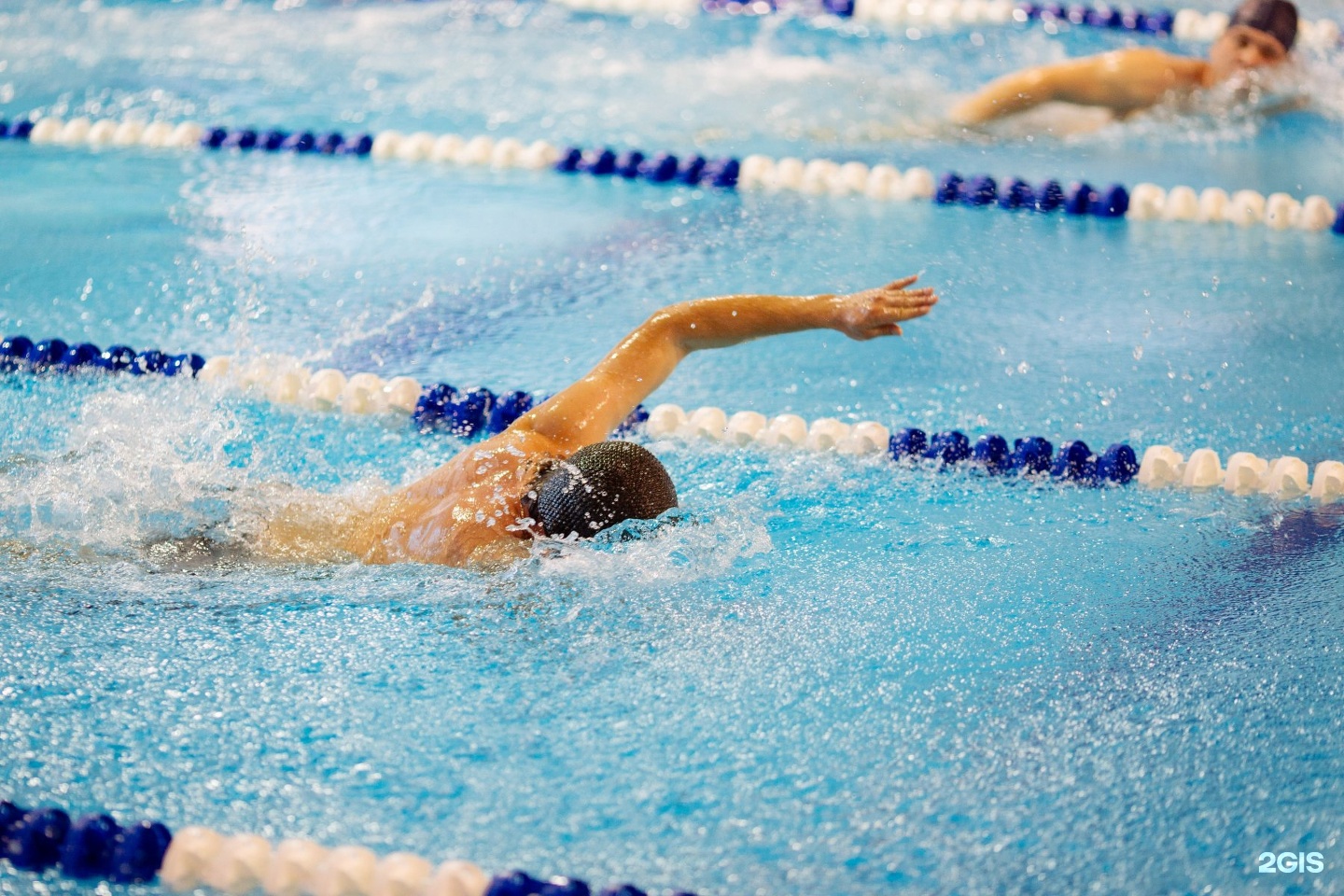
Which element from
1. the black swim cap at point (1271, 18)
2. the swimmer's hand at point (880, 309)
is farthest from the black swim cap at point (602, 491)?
the black swim cap at point (1271, 18)

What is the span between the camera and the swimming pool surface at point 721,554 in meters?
2.11

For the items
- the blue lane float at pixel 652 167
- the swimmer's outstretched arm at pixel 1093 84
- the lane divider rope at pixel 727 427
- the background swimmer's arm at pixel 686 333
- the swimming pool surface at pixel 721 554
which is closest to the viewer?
the swimming pool surface at pixel 721 554

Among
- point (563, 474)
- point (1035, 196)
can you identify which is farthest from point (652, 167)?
point (563, 474)

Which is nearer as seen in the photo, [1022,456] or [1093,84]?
[1022,456]

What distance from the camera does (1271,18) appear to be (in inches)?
210

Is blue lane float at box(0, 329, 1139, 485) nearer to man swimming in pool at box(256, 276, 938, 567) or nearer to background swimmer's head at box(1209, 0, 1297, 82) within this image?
man swimming in pool at box(256, 276, 938, 567)

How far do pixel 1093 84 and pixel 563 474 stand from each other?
11.9ft

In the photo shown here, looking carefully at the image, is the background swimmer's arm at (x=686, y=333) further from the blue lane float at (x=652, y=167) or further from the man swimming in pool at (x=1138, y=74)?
the man swimming in pool at (x=1138, y=74)

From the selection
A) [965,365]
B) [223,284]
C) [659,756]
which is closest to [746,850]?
[659,756]

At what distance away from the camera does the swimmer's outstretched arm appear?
16.8 feet

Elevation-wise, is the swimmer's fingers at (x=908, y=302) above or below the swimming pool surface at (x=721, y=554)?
above

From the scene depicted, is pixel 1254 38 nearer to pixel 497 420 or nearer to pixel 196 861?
pixel 497 420

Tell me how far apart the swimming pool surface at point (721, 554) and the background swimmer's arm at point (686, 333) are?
0.30 m

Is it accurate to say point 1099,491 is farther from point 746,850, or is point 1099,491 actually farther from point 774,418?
point 746,850
